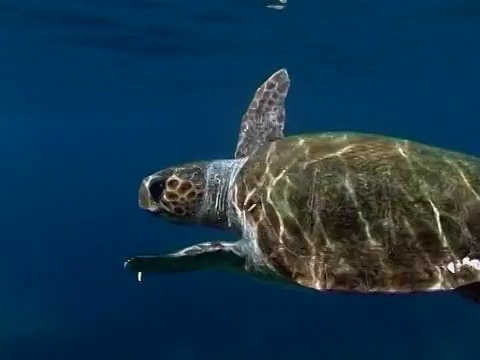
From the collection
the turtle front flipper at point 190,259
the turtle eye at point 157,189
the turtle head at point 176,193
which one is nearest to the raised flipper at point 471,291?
the turtle front flipper at point 190,259

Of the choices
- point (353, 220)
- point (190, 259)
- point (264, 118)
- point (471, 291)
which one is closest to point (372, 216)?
point (353, 220)

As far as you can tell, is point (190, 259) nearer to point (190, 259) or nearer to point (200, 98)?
point (190, 259)

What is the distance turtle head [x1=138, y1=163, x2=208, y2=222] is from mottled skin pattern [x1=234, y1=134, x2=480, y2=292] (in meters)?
1.04

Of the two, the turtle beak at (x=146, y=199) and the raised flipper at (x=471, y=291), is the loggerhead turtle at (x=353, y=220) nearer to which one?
the raised flipper at (x=471, y=291)

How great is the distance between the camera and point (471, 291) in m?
4.27

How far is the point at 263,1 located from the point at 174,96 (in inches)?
826

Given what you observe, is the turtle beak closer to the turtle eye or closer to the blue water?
the turtle eye

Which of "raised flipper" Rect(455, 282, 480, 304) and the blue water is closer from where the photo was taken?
"raised flipper" Rect(455, 282, 480, 304)

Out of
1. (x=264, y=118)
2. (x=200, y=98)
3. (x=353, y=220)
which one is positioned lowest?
(x=200, y=98)

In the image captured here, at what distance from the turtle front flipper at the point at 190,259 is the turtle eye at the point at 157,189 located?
1132 mm

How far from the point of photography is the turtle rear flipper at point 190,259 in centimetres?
464

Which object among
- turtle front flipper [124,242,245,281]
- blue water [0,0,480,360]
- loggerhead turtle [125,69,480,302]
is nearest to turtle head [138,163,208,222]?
loggerhead turtle [125,69,480,302]

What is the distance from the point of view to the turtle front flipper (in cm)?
464

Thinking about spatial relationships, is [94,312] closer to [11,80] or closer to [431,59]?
[11,80]
